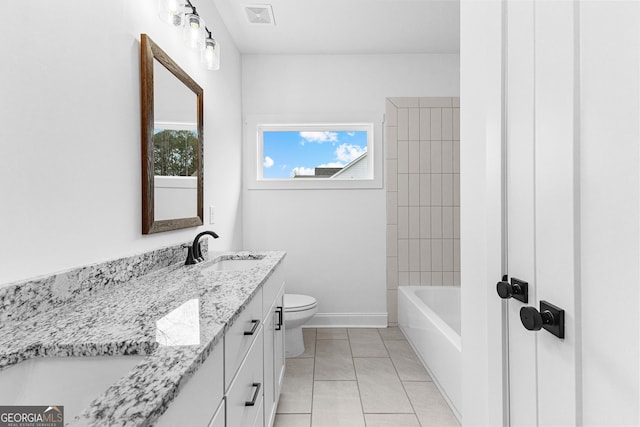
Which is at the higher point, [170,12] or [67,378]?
[170,12]

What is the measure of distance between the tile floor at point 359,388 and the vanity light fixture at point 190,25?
2044 millimetres

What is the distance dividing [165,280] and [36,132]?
0.69 metres

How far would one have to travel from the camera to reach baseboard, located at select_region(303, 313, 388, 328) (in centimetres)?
321

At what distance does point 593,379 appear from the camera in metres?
0.63

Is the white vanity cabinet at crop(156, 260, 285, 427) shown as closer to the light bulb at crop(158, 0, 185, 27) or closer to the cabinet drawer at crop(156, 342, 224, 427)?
the cabinet drawer at crop(156, 342, 224, 427)

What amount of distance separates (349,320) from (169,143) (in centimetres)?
226

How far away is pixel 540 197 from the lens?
76 centimetres

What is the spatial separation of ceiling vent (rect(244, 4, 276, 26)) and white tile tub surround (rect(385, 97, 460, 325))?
128cm

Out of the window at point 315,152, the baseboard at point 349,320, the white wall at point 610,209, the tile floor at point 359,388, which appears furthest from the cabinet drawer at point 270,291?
the window at point 315,152

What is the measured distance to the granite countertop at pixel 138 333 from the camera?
20.0 inches

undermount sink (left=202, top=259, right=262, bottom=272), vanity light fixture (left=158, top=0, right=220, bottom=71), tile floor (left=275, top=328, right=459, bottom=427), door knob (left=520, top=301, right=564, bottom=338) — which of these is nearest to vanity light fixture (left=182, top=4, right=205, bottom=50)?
vanity light fixture (left=158, top=0, right=220, bottom=71)

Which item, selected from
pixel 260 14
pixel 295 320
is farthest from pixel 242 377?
pixel 260 14

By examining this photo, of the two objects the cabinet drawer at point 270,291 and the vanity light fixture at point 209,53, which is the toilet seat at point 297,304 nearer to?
the cabinet drawer at point 270,291

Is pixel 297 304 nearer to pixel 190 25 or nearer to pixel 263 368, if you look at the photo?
pixel 263 368
